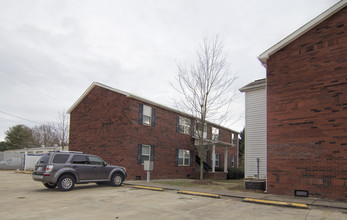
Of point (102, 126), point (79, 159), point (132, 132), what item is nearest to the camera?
point (79, 159)

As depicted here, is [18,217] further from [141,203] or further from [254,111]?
[254,111]

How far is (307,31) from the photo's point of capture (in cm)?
1162

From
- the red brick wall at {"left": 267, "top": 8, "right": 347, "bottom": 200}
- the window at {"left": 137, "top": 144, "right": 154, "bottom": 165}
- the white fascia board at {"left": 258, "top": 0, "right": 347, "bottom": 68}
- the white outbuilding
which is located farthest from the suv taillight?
the white fascia board at {"left": 258, "top": 0, "right": 347, "bottom": 68}

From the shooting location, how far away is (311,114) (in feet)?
36.3

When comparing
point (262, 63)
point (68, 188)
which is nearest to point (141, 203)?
point (68, 188)

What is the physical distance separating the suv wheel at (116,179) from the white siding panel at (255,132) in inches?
273

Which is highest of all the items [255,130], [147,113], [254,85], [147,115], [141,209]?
[254,85]

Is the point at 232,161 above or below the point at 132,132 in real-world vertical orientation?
below

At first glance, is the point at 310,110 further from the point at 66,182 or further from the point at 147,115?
the point at 147,115

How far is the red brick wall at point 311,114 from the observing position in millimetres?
10352

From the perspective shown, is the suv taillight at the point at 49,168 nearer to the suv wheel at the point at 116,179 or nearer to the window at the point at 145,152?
the suv wheel at the point at 116,179

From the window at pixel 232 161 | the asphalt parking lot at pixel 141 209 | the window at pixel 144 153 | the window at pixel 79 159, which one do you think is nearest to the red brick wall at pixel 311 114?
the asphalt parking lot at pixel 141 209

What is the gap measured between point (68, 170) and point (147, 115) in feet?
28.3

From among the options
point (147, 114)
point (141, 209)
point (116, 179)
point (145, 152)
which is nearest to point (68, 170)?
point (116, 179)
